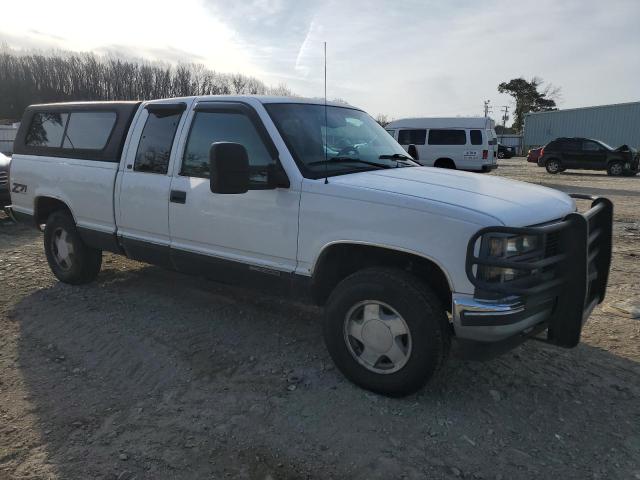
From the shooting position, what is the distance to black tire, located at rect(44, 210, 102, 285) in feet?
17.3

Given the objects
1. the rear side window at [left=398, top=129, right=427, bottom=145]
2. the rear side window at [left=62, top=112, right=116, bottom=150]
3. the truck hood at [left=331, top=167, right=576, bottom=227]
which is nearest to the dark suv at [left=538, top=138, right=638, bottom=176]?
the rear side window at [left=398, top=129, right=427, bottom=145]

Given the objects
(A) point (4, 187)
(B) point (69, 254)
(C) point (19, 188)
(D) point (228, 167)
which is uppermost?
(D) point (228, 167)

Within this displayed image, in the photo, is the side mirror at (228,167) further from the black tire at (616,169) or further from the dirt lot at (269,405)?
the black tire at (616,169)

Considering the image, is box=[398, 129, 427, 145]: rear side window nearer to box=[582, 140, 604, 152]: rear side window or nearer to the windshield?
box=[582, 140, 604, 152]: rear side window

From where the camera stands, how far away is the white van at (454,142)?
18.4 m

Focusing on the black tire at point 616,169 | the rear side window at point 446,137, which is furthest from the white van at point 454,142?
the black tire at point 616,169

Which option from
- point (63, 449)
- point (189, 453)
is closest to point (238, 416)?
point (189, 453)

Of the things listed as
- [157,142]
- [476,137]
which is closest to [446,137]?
[476,137]

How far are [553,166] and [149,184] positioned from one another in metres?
25.1

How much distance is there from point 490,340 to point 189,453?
175cm

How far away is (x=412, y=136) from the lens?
19.2 m

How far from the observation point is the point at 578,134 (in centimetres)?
4366

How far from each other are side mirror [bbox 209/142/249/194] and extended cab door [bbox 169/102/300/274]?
0.32 m

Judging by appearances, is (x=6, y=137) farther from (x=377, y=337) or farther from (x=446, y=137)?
(x=377, y=337)
